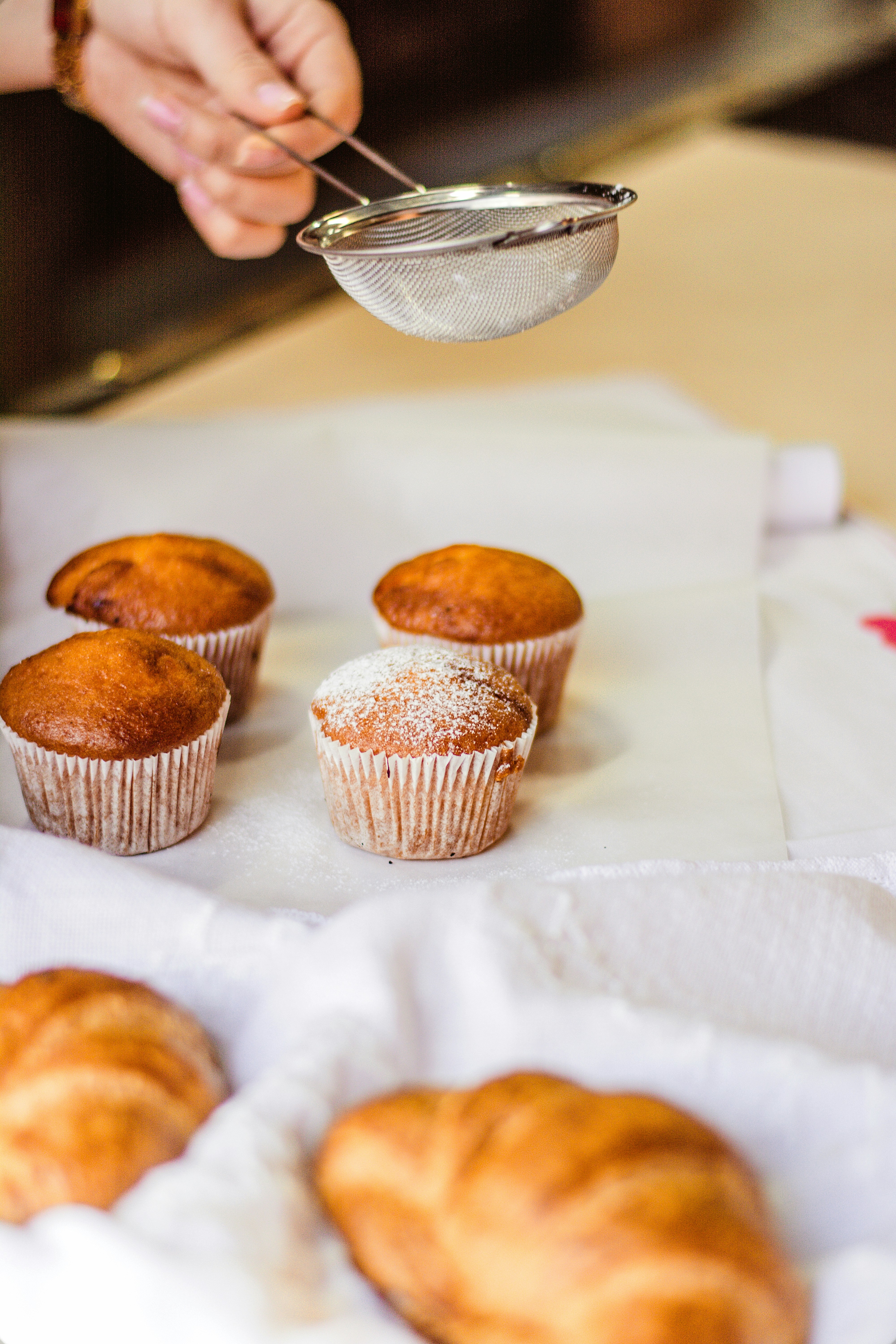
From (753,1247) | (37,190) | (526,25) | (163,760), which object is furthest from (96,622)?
(526,25)

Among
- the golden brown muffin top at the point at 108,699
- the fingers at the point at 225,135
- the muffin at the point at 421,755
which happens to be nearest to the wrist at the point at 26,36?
the fingers at the point at 225,135

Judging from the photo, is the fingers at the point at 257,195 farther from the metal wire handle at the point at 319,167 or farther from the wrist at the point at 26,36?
the wrist at the point at 26,36

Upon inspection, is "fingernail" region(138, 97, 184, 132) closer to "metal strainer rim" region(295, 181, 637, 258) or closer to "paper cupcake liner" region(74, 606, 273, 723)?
"metal strainer rim" region(295, 181, 637, 258)

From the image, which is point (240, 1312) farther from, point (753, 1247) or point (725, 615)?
point (725, 615)

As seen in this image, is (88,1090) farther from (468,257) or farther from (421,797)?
(468,257)

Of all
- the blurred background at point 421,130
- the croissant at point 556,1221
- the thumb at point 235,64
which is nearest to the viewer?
the croissant at point 556,1221

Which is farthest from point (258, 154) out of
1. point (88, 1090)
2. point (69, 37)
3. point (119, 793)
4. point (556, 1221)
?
point (556, 1221)
